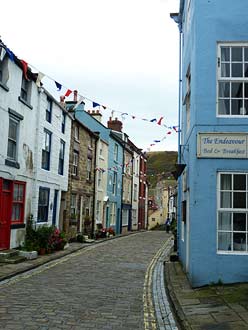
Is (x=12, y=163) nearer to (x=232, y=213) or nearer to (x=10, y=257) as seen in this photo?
(x=10, y=257)

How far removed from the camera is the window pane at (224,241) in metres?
10.2

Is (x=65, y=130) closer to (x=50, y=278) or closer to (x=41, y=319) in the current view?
(x=50, y=278)

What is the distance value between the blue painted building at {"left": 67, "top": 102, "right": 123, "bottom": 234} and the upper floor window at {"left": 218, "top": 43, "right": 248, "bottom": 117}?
21739mm

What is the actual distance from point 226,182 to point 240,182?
1.07ft

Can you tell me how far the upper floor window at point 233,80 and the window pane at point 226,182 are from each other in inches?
60.8

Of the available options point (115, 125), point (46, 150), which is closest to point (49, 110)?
point (46, 150)

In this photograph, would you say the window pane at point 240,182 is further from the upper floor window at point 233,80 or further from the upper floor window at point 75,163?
the upper floor window at point 75,163

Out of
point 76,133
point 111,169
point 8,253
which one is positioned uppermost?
point 76,133

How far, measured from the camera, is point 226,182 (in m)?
10.4

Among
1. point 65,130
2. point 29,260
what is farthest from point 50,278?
point 65,130

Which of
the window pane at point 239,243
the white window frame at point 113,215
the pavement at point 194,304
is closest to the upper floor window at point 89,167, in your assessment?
the white window frame at point 113,215

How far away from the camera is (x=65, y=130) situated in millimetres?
23344

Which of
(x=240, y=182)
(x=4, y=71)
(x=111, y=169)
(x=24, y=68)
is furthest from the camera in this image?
(x=111, y=169)

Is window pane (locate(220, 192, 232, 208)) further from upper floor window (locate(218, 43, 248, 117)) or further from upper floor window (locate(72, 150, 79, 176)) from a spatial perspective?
upper floor window (locate(72, 150, 79, 176))
